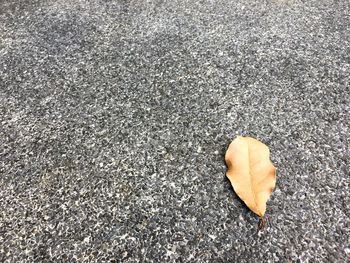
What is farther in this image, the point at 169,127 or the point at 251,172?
the point at 169,127

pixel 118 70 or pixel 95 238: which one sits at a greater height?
pixel 118 70

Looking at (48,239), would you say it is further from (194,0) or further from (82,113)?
(194,0)

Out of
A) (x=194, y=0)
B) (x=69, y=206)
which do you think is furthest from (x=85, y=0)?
(x=69, y=206)
